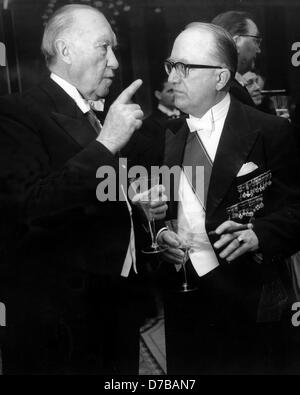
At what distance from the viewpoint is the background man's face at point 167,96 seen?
2420 millimetres

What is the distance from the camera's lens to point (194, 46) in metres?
2.33

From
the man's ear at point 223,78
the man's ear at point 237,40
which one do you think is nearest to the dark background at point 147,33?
the man's ear at point 237,40

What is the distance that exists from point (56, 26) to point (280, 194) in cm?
124

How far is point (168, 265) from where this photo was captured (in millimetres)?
2473

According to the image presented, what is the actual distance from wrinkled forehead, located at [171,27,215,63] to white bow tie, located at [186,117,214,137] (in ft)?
0.84

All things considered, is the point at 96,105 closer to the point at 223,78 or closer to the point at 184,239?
the point at 223,78

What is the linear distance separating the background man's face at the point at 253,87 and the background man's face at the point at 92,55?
2.02 feet

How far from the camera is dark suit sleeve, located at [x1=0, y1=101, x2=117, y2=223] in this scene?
7.13ft

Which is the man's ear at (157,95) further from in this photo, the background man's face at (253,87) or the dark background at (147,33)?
the background man's face at (253,87)

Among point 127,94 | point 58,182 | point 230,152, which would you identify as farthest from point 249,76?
point 58,182

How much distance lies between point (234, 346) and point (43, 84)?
4.87 ft
